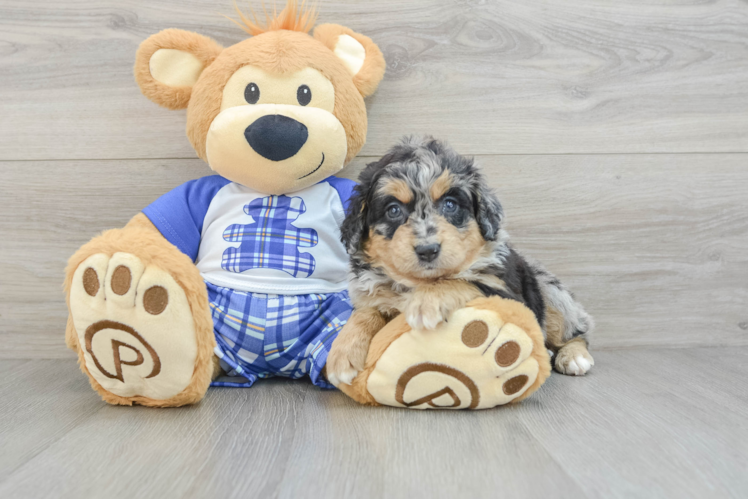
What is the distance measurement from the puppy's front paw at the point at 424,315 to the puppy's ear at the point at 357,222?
276 millimetres

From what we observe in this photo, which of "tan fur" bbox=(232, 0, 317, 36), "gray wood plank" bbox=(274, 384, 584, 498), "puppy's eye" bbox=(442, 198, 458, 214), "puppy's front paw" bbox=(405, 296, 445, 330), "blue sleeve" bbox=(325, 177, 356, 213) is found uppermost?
"tan fur" bbox=(232, 0, 317, 36)

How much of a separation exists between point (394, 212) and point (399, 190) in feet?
0.22

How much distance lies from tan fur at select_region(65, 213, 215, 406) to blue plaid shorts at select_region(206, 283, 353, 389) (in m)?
0.21

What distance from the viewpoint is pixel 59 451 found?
4.10 ft

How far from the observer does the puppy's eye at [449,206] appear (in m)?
1.46

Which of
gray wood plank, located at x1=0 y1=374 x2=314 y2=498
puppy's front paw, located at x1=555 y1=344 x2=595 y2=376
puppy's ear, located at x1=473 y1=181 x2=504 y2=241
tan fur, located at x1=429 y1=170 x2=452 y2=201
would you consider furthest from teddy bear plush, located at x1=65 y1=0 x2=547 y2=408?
puppy's front paw, located at x1=555 y1=344 x2=595 y2=376

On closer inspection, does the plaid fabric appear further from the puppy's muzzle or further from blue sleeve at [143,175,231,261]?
the puppy's muzzle

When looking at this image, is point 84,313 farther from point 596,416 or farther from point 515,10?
point 515,10

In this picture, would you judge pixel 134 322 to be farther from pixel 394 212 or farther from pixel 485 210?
pixel 485 210

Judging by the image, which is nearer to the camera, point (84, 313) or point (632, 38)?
point (84, 313)

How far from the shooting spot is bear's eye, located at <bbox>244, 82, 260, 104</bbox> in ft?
5.67

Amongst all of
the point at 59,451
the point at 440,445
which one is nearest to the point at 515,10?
the point at 440,445

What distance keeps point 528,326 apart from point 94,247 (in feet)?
3.93

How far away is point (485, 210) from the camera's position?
4.92ft
